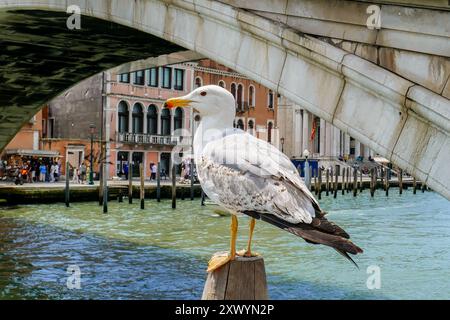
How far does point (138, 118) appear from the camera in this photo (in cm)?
3369

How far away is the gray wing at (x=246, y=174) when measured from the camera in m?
3.25

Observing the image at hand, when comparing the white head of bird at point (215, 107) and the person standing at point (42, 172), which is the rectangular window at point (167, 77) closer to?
the person standing at point (42, 172)

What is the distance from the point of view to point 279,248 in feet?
41.8

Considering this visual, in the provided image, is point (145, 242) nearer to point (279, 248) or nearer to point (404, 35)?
point (279, 248)

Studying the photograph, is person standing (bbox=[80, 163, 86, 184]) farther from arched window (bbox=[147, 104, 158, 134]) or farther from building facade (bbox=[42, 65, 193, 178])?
arched window (bbox=[147, 104, 158, 134])

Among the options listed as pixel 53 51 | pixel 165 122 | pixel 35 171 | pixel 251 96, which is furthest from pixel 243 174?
pixel 251 96

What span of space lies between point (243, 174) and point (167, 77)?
31.9m

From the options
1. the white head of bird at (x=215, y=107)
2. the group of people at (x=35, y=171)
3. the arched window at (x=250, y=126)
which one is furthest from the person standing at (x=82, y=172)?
the white head of bird at (x=215, y=107)

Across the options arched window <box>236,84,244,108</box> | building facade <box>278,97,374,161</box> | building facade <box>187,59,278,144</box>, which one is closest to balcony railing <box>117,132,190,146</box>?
building facade <box>187,59,278,144</box>

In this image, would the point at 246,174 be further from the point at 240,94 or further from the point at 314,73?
the point at 240,94

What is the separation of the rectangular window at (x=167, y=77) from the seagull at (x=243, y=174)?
3141 cm

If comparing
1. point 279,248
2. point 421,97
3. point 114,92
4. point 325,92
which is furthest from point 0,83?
point 114,92

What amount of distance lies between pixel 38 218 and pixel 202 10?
1211 cm

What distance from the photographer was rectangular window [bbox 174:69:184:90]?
35.2 metres
